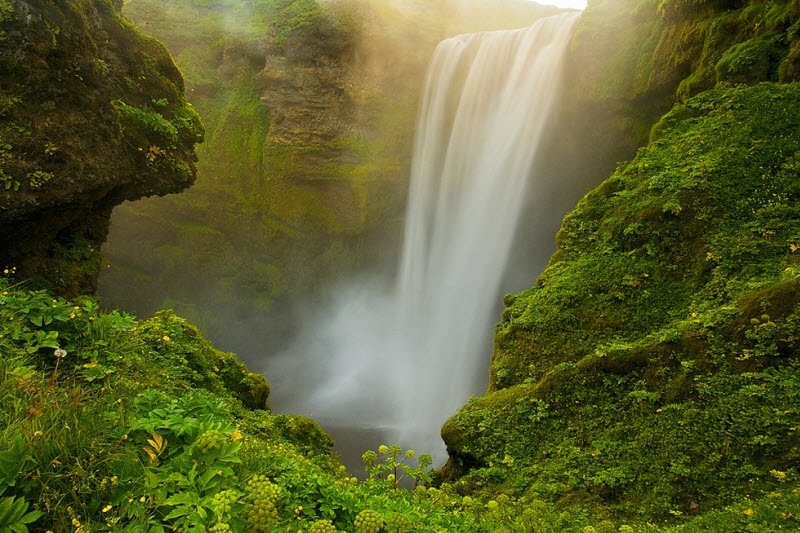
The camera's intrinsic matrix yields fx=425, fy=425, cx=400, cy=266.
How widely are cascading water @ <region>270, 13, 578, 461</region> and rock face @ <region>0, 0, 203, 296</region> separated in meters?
8.76

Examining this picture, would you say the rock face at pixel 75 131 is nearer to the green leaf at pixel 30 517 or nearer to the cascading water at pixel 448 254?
the green leaf at pixel 30 517

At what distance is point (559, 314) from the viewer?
19.5 feet

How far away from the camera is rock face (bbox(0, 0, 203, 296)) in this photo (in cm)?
447

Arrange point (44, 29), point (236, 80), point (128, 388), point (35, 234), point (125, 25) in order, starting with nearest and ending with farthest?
point (128, 388)
point (44, 29)
point (35, 234)
point (125, 25)
point (236, 80)

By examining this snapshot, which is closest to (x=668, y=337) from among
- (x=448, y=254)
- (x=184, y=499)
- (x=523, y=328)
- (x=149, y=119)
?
(x=523, y=328)

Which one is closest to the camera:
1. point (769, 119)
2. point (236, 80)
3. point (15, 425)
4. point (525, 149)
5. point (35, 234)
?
point (15, 425)

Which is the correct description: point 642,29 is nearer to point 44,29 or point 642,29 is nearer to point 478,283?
point 478,283

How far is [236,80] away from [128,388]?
18.7m

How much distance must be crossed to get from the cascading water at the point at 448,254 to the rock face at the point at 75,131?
8763 millimetres

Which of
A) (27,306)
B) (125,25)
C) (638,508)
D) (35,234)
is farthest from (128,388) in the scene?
(125,25)

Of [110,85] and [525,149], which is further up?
[525,149]

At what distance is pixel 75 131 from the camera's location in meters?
5.06

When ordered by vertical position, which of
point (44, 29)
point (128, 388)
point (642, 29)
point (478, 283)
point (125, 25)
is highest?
point (642, 29)

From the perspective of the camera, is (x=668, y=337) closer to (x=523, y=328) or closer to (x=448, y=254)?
(x=523, y=328)
